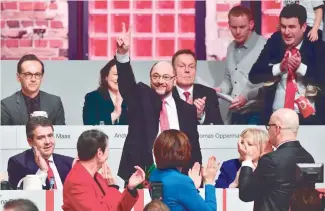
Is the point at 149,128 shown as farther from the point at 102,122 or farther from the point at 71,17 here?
the point at 71,17

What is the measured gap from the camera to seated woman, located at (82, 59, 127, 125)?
7.27 m

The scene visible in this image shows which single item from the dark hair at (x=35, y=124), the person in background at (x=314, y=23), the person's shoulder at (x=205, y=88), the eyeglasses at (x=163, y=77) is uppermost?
the person in background at (x=314, y=23)

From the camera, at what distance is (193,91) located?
733 cm

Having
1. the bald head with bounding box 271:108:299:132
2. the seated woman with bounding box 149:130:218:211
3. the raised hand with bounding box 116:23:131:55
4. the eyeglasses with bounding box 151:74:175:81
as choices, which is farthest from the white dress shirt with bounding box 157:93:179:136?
the seated woman with bounding box 149:130:218:211

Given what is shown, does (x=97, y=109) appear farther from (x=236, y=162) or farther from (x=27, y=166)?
(x=236, y=162)

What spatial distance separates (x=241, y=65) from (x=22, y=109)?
5.08 feet

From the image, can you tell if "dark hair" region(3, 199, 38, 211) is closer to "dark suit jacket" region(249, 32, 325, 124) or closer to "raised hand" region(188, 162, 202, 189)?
"raised hand" region(188, 162, 202, 189)

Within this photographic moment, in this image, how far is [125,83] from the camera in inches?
286

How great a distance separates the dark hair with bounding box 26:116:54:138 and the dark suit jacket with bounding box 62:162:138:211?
1.63ft

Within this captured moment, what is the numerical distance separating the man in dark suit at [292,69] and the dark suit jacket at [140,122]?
560 mm

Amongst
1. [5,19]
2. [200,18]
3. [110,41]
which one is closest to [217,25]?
[200,18]

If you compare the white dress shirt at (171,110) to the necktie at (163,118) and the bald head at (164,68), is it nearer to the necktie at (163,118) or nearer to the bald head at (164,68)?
the necktie at (163,118)

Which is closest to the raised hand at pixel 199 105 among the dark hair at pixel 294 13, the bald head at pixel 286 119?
the bald head at pixel 286 119

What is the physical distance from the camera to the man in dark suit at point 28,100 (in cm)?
725
